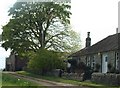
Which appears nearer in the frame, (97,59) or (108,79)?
(108,79)

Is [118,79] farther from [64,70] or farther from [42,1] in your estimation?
[42,1]

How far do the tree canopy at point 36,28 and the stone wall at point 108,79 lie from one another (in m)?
24.2

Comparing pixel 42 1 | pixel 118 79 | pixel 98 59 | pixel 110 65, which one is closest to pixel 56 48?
pixel 42 1

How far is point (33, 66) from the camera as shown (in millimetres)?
49219

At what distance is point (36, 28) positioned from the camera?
194 ft

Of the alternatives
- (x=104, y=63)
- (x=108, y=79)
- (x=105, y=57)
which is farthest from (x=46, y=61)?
(x=108, y=79)

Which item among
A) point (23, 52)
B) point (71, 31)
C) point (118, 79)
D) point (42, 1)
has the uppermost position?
point (42, 1)

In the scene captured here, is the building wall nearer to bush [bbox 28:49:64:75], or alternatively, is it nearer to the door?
the door

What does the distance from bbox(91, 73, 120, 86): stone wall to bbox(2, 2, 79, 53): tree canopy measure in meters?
A: 24.2

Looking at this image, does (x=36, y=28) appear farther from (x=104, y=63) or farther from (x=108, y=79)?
(x=108, y=79)

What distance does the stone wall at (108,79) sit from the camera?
30484 mm

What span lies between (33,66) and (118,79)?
2089 cm

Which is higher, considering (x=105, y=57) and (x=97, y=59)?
(x=105, y=57)

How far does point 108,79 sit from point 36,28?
29213 mm
